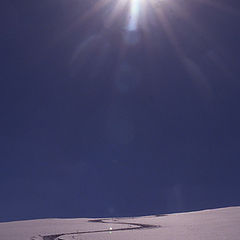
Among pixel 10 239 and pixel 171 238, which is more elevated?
pixel 10 239

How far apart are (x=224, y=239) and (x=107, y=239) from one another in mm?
3567

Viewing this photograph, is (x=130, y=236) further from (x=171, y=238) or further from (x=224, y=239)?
(x=224, y=239)

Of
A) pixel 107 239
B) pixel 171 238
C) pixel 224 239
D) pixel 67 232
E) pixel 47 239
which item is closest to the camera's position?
pixel 224 239

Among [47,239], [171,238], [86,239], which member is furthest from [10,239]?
[171,238]

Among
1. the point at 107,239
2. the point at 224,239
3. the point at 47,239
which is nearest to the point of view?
the point at 224,239

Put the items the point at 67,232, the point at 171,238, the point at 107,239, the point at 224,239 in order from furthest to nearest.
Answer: the point at 67,232 < the point at 107,239 < the point at 171,238 < the point at 224,239

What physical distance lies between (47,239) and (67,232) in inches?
67.8

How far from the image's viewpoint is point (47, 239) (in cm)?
1221

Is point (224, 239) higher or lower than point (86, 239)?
lower

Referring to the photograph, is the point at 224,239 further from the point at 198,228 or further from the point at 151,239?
the point at 198,228

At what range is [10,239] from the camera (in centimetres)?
1155

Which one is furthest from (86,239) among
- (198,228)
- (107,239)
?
(198,228)

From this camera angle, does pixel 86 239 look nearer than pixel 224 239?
No

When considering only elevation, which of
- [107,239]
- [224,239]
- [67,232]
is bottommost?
[224,239]
